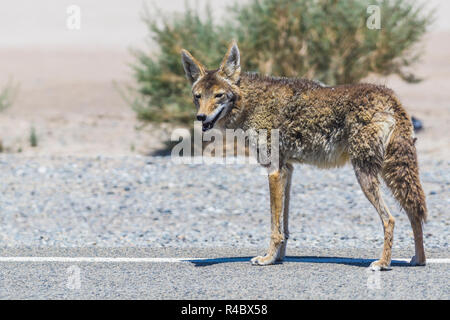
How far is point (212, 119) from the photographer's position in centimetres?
647

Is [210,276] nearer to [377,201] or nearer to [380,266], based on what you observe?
[380,266]

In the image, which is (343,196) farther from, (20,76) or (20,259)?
(20,76)

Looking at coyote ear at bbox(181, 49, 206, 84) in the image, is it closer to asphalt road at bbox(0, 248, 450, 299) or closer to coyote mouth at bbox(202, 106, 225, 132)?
coyote mouth at bbox(202, 106, 225, 132)

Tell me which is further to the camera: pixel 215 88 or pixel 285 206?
pixel 285 206

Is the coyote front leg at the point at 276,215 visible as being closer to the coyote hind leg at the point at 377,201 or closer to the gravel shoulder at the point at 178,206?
the coyote hind leg at the point at 377,201

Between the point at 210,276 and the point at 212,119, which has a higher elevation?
the point at 212,119

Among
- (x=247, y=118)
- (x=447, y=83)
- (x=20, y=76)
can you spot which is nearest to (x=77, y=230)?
(x=247, y=118)

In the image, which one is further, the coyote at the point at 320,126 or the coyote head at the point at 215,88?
the coyote head at the point at 215,88

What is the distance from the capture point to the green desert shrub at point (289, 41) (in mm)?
17062

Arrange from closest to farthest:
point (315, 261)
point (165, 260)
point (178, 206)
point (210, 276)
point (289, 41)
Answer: point (210, 276) < point (315, 261) < point (165, 260) < point (178, 206) < point (289, 41)

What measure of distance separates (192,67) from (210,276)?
1.95 m

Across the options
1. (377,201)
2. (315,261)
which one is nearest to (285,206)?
(315,261)

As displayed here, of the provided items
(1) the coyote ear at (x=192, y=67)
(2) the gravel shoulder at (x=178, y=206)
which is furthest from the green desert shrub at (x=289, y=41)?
(1) the coyote ear at (x=192, y=67)
